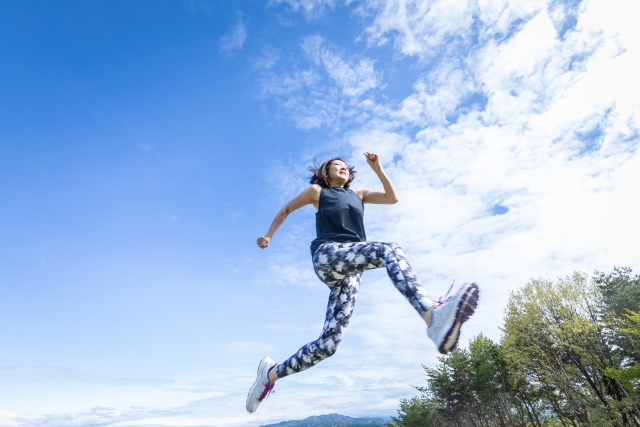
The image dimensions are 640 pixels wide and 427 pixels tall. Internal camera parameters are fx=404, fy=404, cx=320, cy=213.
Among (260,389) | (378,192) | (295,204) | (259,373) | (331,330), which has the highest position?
(378,192)

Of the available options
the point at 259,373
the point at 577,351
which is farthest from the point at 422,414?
the point at 259,373

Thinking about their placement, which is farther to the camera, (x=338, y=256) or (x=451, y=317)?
(x=338, y=256)

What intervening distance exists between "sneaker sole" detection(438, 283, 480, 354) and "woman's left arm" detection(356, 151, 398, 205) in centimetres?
153

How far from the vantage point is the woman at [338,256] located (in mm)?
3084

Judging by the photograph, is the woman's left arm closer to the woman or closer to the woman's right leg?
the woman

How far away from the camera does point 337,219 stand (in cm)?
368

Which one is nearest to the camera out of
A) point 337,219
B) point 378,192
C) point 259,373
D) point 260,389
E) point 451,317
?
point 451,317

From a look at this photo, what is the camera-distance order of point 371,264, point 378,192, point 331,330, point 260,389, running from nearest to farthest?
point 371,264 → point 331,330 → point 260,389 → point 378,192

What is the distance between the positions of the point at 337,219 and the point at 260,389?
1.77 meters

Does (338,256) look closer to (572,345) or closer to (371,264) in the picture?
(371,264)

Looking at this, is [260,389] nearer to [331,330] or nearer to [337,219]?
[331,330]

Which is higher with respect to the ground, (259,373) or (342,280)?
(342,280)

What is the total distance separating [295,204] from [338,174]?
0.53 meters

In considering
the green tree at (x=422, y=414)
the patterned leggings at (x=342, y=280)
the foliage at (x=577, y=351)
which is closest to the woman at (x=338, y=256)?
the patterned leggings at (x=342, y=280)
